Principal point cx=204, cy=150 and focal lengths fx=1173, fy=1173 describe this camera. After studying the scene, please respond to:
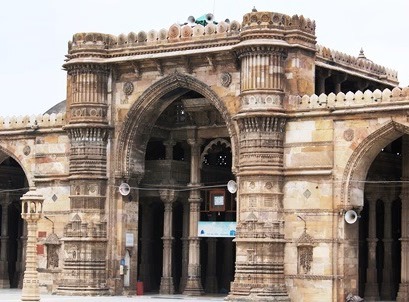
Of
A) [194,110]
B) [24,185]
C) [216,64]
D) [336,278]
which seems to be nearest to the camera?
[336,278]

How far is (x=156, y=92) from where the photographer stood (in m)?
39.3

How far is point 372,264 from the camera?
39.2 meters

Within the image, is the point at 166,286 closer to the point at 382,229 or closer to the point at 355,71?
the point at 382,229

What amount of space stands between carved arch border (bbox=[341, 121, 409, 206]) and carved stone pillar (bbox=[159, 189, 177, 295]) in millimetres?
8533

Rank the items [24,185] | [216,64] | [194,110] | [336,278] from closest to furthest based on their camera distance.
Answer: [336,278]
[216,64]
[194,110]
[24,185]

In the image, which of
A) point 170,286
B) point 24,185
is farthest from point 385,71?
point 24,185

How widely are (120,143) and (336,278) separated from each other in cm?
934

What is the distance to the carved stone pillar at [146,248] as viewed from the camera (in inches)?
1693

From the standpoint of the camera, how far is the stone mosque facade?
3522cm

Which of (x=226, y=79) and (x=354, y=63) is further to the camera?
(x=354, y=63)

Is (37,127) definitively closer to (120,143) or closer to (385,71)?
(120,143)

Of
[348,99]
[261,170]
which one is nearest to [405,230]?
[348,99]

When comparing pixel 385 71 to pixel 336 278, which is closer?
pixel 336 278

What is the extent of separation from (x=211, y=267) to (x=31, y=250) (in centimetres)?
1147
